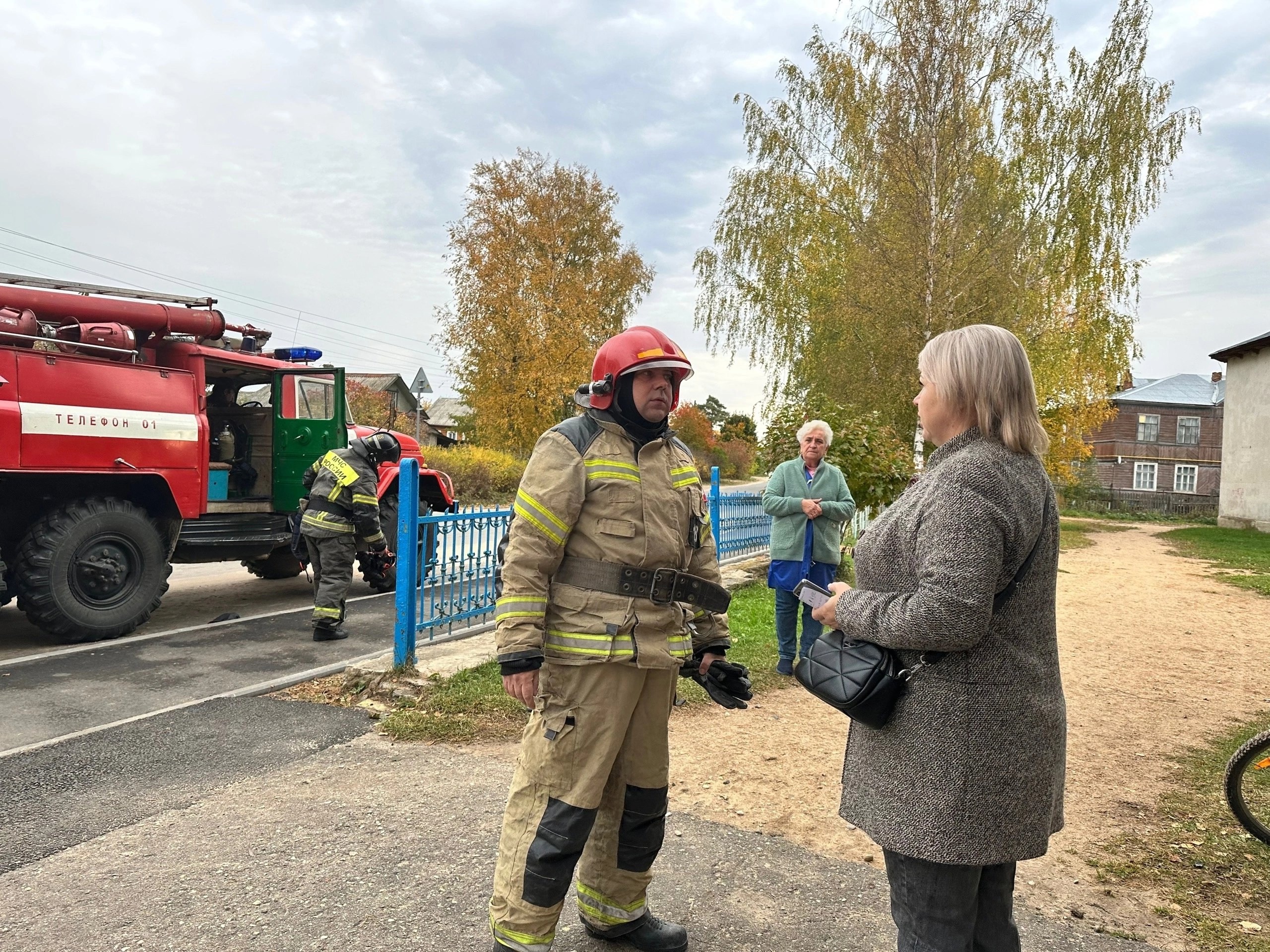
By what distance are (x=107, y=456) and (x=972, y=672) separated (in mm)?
6638

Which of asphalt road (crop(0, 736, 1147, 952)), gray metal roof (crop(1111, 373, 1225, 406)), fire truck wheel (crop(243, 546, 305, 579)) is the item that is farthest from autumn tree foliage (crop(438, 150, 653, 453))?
gray metal roof (crop(1111, 373, 1225, 406))

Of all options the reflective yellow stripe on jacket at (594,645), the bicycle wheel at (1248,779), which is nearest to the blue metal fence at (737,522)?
the bicycle wheel at (1248,779)

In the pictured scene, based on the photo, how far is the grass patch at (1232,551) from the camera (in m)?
13.4

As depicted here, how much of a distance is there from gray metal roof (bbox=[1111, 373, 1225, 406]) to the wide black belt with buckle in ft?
159

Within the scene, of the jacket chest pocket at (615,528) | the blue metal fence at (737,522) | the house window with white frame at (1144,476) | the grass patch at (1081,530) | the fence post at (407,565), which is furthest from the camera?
the house window with white frame at (1144,476)

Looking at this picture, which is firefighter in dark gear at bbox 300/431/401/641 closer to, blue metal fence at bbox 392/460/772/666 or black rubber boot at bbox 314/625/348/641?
black rubber boot at bbox 314/625/348/641

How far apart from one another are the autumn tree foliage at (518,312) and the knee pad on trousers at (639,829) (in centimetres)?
2229

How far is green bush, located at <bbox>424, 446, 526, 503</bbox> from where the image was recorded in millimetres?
20547

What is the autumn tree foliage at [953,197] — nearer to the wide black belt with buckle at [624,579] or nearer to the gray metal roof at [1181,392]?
the wide black belt with buckle at [624,579]

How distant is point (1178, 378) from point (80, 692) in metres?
55.0

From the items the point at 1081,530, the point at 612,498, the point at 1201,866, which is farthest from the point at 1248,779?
the point at 1081,530

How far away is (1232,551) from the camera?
18.5 m

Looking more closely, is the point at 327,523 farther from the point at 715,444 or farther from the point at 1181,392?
the point at 1181,392

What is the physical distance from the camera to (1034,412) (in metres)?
1.90
